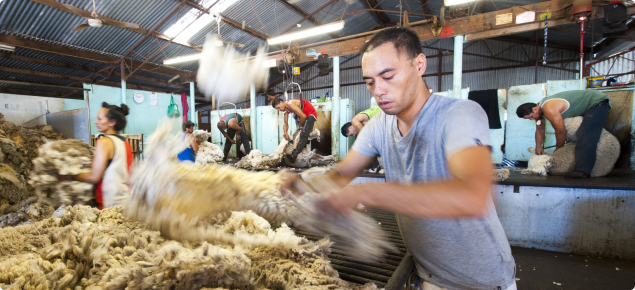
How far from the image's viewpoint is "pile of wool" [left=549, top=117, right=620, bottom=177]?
346 centimetres

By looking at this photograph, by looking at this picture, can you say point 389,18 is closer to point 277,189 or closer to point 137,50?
point 137,50

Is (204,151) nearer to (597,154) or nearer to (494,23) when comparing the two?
(494,23)

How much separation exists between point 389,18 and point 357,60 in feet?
8.87

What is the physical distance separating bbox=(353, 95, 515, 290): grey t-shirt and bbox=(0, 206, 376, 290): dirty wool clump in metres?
0.30

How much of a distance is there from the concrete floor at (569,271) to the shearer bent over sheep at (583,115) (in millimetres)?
1029

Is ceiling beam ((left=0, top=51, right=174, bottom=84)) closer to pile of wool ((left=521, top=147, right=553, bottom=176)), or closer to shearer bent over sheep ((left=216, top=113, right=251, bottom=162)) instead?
shearer bent over sheep ((left=216, top=113, right=251, bottom=162))

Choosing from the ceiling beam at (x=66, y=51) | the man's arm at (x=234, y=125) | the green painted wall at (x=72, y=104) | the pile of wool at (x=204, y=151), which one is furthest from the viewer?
the green painted wall at (x=72, y=104)

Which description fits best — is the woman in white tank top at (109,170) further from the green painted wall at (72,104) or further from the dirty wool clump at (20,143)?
the green painted wall at (72,104)

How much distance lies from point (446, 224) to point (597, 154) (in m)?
4.00

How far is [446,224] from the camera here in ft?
3.37

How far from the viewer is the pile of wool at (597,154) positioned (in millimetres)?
3457

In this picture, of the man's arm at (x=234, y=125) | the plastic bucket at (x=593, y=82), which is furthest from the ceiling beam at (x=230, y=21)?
the plastic bucket at (x=593, y=82)

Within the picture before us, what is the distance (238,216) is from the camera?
142 centimetres

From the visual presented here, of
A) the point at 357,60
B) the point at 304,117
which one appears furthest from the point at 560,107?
the point at 357,60
